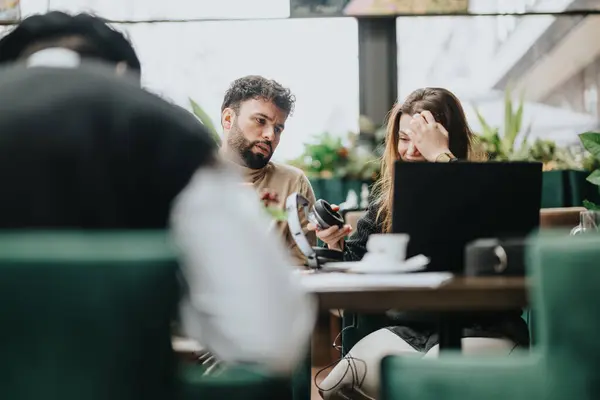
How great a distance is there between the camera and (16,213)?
0.85 m

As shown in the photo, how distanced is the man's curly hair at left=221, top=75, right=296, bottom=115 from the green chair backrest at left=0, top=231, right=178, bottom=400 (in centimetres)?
229

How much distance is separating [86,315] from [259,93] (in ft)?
7.66

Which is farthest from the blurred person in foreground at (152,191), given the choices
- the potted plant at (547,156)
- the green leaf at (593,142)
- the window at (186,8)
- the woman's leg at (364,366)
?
the window at (186,8)

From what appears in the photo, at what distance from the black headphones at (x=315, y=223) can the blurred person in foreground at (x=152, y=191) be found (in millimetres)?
910

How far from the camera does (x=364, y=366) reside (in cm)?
225

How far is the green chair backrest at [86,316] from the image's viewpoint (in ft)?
2.73

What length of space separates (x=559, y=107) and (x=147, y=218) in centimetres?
550

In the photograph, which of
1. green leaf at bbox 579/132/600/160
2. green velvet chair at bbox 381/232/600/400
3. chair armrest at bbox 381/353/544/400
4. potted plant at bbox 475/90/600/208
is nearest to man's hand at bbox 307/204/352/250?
chair armrest at bbox 381/353/544/400

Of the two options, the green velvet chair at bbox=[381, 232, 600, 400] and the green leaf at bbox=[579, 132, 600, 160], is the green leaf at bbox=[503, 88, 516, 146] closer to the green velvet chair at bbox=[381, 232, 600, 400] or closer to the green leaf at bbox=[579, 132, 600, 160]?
the green leaf at bbox=[579, 132, 600, 160]

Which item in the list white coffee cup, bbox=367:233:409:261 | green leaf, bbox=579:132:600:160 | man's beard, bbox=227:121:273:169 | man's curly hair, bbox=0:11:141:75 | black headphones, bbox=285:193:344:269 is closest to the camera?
man's curly hair, bbox=0:11:141:75

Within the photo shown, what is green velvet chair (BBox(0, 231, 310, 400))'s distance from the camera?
32.7 inches

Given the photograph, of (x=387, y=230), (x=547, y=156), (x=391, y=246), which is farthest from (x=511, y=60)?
(x=391, y=246)

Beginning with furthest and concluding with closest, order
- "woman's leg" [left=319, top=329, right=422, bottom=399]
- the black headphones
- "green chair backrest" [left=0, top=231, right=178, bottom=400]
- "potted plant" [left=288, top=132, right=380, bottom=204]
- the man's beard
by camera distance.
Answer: "potted plant" [left=288, top=132, right=380, bottom=204] < the man's beard < "woman's leg" [left=319, top=329, right=422, bottom=399] < the black headphones < "green chair backrest" [left=0, top=231, right=178, bottom=400]

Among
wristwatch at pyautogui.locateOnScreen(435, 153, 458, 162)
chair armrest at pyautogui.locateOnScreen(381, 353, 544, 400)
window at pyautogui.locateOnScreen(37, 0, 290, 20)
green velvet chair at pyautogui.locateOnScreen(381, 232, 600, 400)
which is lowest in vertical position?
chair armrest at pyautogui.locateOnScreen(381, 353, 544, 400)
